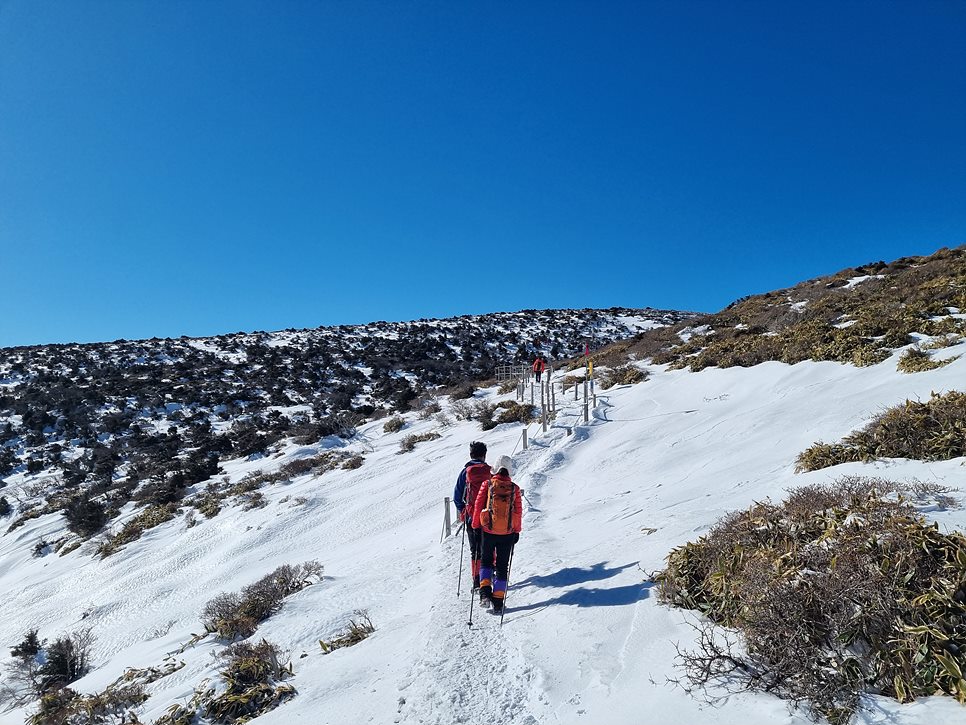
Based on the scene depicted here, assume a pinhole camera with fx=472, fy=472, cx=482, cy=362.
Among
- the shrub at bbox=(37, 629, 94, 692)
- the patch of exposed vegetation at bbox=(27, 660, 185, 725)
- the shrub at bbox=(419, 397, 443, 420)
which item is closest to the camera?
the patch of exposed vegetation at bbox=(27, 660, 185, 725)

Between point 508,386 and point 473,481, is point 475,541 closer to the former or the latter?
point 473,481

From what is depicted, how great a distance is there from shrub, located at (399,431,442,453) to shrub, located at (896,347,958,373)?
38.5 ft

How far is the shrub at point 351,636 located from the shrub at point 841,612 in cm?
321

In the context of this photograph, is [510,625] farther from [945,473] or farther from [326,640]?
[945,473]

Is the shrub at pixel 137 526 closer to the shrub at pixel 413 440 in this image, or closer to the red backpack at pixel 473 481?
the shrub at pixel 413 440

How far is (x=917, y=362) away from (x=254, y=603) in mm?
12938

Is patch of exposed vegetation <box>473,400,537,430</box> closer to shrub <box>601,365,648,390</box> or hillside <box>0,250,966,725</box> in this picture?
hillside <box>0,250,966,725</box>

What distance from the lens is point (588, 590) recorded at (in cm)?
476

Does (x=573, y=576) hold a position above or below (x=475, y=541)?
below

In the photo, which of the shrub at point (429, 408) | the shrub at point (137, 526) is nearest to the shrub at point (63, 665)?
the shrub at point (137, 526)

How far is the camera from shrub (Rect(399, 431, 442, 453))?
14.5 meters

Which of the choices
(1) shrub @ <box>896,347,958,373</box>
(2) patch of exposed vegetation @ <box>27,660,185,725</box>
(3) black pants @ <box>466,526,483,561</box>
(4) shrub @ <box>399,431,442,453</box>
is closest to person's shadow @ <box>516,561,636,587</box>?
(3) black pants @ <box>466,526,483,561</box>

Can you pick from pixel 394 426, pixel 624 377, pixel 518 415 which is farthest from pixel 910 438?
pixel 394 426

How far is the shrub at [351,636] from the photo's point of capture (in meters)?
4.83
